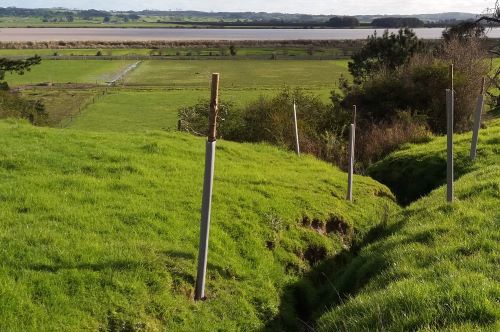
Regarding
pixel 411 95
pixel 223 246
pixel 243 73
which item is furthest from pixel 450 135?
pixel 243 73

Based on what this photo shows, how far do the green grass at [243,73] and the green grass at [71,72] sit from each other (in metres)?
4.50

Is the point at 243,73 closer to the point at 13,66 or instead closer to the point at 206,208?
the point at 13,66

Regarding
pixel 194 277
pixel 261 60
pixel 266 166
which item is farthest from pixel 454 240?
pixel 261 60

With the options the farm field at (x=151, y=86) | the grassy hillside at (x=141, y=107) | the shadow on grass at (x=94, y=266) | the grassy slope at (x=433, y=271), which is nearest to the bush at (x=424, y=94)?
the farm field at (x=151, y=86)

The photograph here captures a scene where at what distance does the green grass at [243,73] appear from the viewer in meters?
78.2

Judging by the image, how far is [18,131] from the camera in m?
16.0

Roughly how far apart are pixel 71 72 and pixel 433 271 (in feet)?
305

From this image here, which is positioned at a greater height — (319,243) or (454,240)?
(454,240)

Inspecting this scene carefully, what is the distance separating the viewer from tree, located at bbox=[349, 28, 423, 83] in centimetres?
5225

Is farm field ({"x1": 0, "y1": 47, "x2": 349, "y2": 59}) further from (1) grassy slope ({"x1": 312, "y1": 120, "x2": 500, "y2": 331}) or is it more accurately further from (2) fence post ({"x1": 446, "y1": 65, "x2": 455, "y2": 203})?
(1) grassy slope ({"x1": 312, "y1": 120, "x2": 500, "y2": 331})

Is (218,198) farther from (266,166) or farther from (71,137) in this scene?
(71,137)

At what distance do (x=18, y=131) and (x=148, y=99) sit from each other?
51.4 m

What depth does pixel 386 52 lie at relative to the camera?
5325cm

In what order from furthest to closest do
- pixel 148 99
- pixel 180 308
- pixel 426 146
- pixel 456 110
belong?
pixel 148 99 < pixel 456 110 < pixel 426 146 < pixel 180 308
